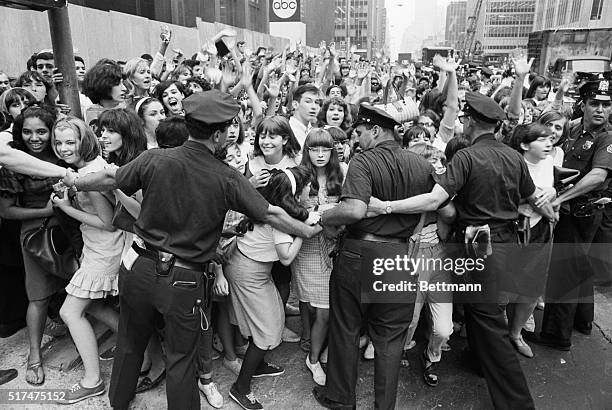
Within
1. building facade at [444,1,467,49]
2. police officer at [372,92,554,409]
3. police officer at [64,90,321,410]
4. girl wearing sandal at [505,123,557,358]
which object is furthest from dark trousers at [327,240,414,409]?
building facade at [444,1,467,49]

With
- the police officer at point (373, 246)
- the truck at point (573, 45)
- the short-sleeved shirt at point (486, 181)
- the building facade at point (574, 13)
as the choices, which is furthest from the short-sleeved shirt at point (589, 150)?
the building facade at point (574, 13)

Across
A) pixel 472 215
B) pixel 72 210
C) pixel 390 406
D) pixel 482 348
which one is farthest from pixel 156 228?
pixel 482 348

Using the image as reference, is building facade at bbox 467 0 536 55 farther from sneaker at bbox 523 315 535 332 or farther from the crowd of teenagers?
the crowd of teenagers

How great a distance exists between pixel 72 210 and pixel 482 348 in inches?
113

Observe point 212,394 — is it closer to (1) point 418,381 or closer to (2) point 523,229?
(1) point 418,381

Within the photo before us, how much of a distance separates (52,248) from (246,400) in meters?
1.73

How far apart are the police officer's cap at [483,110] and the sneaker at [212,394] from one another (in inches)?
103

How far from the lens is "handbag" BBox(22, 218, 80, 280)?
3258 mm

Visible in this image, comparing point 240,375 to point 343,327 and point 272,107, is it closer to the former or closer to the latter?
point 343,327

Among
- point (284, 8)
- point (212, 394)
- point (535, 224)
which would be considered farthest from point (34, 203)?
point (284, 8)

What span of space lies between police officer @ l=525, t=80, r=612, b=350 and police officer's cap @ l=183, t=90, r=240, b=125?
2.65 meters

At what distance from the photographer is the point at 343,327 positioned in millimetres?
3053

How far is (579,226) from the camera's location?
3.90 m

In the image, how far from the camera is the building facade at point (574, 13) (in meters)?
56.3
